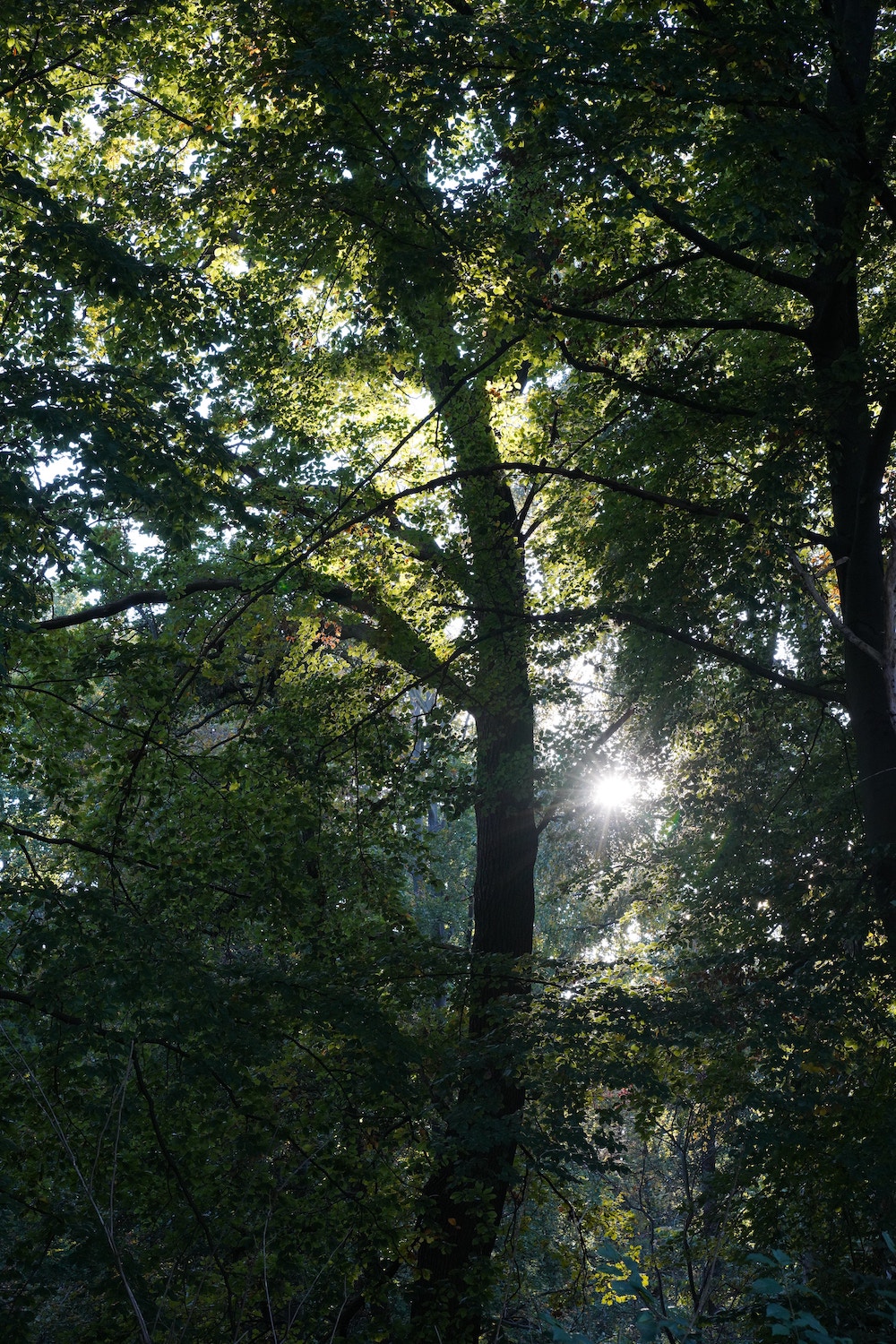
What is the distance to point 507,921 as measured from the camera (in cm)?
936

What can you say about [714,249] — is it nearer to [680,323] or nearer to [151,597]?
[680,323]

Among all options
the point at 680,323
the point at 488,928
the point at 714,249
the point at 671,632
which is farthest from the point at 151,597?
the point at 714,249

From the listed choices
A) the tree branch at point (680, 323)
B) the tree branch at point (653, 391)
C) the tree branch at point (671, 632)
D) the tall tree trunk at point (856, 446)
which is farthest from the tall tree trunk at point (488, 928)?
the tall tree trunk at point (856, 446)

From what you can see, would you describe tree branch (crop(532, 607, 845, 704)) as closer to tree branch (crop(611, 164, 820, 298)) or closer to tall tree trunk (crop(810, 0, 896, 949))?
tall tree trunk (crop(810, 0, 896, 949))

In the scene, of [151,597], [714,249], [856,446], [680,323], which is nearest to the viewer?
[714,249]

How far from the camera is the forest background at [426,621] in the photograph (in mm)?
5918

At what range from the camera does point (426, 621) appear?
934 cm

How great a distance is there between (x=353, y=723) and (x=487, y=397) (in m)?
3.03

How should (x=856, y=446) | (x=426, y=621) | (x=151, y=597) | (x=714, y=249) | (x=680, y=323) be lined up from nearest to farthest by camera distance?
1. (x=714, y=249)
2. (x=680, y=323)
3. (x=856, y=446)
4. (x=426, y=621)
5. (x=151, y=597)

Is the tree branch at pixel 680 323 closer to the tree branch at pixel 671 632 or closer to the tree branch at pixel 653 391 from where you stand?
the tree branch at pixel 653 391

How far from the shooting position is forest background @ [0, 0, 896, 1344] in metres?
5.92

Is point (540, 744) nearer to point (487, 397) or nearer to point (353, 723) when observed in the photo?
point (353, 723)

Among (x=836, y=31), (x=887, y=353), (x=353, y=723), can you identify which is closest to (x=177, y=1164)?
(x=353, y=723)

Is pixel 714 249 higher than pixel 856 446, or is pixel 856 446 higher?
pixel 714 249
